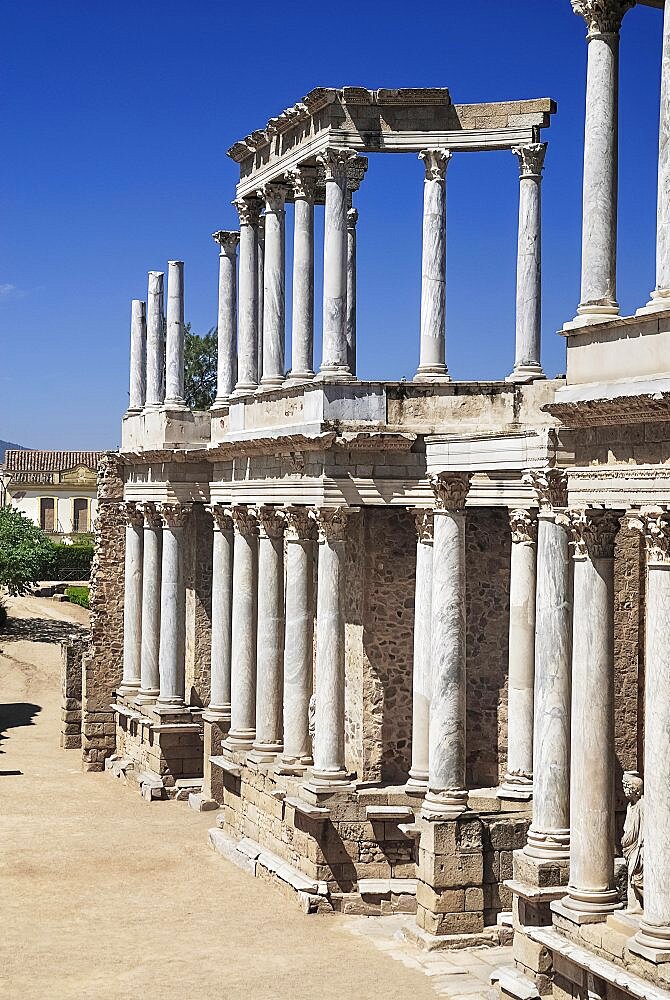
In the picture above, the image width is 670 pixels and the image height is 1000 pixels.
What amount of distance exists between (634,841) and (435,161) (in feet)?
35.3

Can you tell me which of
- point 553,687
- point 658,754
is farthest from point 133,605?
point 658,754

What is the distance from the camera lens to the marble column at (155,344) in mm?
30141

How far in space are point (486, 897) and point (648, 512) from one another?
23.1 feet

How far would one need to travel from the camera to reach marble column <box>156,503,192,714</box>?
92.1 ft

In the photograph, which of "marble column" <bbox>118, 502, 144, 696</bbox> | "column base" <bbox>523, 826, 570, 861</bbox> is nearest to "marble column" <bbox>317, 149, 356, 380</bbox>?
"column base" <bbox>523, 826, 570, 861</bbox>

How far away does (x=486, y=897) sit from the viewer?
17375 millimetres

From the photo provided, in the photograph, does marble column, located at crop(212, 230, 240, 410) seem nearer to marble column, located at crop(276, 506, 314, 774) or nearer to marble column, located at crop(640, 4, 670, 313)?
marble column, located at crop(276, 506, 314, 774)

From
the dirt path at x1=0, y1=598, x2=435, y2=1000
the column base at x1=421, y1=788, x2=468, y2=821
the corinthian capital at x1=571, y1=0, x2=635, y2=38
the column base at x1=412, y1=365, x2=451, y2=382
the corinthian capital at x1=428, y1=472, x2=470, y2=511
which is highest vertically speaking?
the corinthian capital at x1=571, y1=0, x2=635, y2=38

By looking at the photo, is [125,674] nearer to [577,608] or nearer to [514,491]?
[514,491]

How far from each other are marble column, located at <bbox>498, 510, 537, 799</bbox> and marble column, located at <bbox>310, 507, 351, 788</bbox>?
2.74 meters

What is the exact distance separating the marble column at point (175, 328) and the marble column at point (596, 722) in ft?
55.6

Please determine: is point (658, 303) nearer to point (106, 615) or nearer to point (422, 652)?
point (422, 652)

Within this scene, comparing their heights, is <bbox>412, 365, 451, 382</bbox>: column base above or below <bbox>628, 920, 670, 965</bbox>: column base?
above

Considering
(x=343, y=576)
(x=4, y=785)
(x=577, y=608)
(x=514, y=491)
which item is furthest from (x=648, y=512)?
(x=4, y=785)
